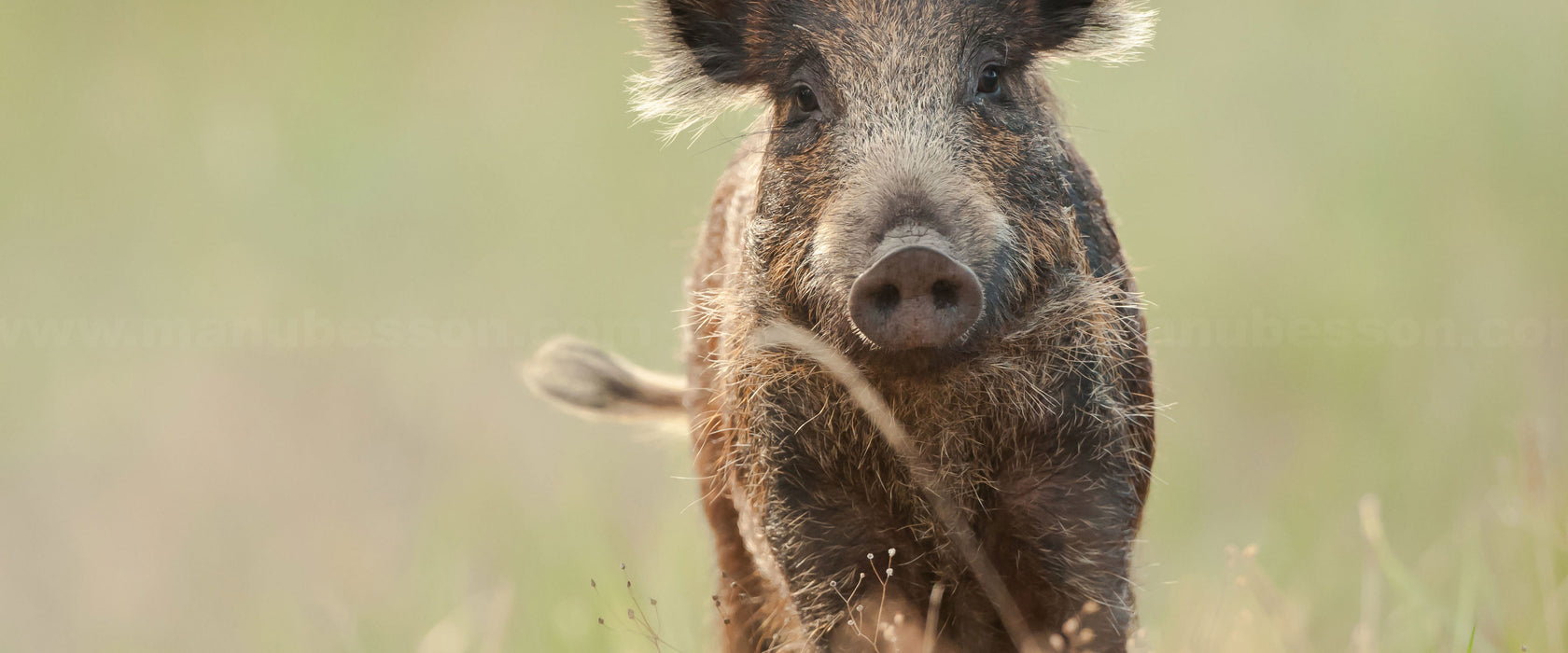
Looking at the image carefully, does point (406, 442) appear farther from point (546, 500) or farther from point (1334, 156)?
point (1334, 156)

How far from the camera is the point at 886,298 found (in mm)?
3309

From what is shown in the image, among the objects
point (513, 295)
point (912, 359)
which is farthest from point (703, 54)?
point (513, 295)

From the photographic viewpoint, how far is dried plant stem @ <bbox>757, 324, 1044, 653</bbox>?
3.68 metres

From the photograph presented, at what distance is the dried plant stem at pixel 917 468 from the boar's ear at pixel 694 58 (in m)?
0.93

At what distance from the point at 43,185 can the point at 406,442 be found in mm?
4023

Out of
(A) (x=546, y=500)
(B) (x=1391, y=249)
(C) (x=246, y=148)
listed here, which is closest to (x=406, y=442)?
(A) (x=546, y=500)

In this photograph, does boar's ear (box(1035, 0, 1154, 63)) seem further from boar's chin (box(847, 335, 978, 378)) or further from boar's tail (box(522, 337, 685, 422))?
boar's tail (box(522, 337, 685, 422))

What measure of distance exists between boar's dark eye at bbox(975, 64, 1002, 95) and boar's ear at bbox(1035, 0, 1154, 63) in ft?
0.70

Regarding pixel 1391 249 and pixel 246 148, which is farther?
pixel 246 148

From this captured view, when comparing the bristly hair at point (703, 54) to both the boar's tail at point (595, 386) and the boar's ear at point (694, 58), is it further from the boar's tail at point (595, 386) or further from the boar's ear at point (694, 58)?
the boar's tail at point (595, 386)

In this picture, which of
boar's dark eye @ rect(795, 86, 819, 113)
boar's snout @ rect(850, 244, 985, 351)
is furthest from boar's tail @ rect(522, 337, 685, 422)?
boar's snout @ rect(850, 244, 985, 351)

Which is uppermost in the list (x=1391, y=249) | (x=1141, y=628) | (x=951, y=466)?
(x=951, y=466)

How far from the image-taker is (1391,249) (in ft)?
32.7

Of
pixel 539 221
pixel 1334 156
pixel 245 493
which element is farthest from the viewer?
pixel 539 221
